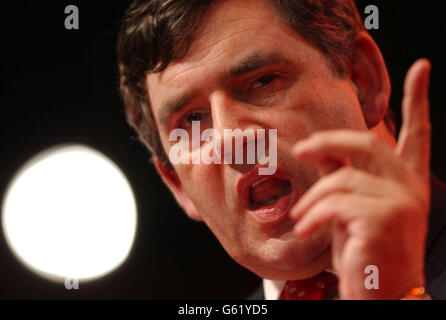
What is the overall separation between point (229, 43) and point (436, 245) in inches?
25.3

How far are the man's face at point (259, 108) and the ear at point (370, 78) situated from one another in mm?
47

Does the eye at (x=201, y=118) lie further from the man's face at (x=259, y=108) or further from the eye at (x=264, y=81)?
the eye at (x=264, y=81)

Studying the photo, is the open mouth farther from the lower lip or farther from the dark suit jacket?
the dark suit jacket

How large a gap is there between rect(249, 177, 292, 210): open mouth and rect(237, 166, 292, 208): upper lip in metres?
0.01

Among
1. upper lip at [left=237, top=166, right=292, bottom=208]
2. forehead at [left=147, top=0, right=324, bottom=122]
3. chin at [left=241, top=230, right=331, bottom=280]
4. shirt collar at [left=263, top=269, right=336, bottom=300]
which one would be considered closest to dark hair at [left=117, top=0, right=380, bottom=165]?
forehead at [left=147, top=0, right=324, bottom=122]

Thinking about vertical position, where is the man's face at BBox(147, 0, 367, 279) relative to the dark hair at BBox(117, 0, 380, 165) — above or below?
below

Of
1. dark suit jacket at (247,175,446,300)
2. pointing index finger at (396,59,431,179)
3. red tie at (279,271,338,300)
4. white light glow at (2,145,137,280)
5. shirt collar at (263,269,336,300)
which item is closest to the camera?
pointing index finger at (396,59,431,179)

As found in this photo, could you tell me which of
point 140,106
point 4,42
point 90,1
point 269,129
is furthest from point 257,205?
point 4,42

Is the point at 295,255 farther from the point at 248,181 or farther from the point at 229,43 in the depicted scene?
the point at 229,43

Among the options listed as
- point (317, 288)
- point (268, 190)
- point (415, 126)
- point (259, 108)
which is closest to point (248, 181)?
point (268, 190)

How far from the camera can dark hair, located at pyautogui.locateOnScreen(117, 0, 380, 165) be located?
1289 millimetres

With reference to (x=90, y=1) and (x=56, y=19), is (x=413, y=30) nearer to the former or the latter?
(x=90, y=1)

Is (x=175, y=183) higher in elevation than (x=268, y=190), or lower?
higher

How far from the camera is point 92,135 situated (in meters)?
1.84
